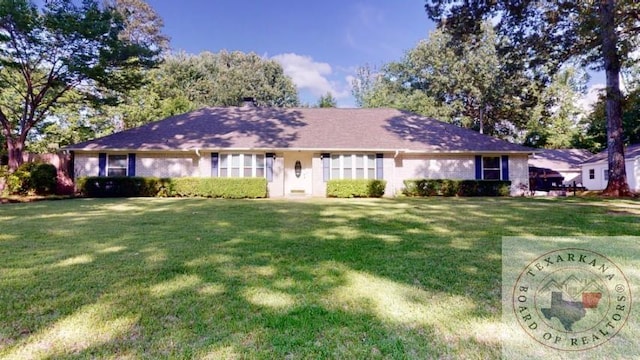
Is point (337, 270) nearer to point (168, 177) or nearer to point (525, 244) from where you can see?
point (525, 244)

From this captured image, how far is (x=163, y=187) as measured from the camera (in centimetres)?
1526

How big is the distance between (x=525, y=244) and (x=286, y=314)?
406 centimetres

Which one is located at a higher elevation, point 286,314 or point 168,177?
point 168,177

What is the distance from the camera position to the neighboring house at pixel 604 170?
21172 millimetres

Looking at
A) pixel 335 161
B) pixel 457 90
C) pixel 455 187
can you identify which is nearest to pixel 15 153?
pixel 335 161

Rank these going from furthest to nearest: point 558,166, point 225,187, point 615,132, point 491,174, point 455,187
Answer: point 558,166 → point 491,174 → point 455,187 → point 225,187 → point 615,132

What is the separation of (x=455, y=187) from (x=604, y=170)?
15271 millimetres

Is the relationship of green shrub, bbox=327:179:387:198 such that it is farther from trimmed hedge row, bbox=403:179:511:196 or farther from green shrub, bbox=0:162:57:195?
green shrub, bbox=0:162:57:195

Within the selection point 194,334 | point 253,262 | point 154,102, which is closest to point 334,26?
point 154,102

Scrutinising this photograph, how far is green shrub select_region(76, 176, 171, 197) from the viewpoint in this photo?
49.6 feet

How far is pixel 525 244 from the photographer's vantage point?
5051 mm

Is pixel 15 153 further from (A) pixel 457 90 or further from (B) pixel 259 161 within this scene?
(A) pixel 457 90

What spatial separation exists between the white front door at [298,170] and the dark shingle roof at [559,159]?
21293 millimetres

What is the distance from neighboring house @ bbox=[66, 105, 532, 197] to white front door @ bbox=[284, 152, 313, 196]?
0.05 m
